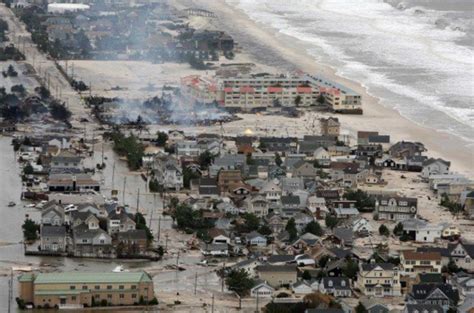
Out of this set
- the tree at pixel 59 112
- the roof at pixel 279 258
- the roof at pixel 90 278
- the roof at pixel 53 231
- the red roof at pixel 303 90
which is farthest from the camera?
the red roof at pixel 303 90

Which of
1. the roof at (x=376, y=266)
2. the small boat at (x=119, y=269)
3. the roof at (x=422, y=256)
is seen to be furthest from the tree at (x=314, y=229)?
the small boat at (x=119, y=269)

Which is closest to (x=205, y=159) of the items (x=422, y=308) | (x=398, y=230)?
(x=398, y=230)

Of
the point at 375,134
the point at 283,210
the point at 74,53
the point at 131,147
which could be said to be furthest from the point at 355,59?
the point at 283,210

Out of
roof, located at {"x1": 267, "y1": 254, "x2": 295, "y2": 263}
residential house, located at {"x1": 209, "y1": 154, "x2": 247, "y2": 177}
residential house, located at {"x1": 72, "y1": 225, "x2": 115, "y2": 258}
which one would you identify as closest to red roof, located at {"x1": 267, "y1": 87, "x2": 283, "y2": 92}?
residential house, located at {"x1": 209, "y1": 154, "x2": 247, "y2": 177}

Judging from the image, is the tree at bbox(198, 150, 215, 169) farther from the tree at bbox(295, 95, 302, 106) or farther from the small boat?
the tree at bbox(295, 95, 302, 106)

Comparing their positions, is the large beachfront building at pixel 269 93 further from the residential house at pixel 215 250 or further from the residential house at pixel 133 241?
the residential house at pixel 133 241

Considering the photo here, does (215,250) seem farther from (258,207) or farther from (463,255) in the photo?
(463,255)

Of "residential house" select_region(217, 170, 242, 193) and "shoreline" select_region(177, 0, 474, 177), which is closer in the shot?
"residential house" select_region(217, 170, 242, 193)
